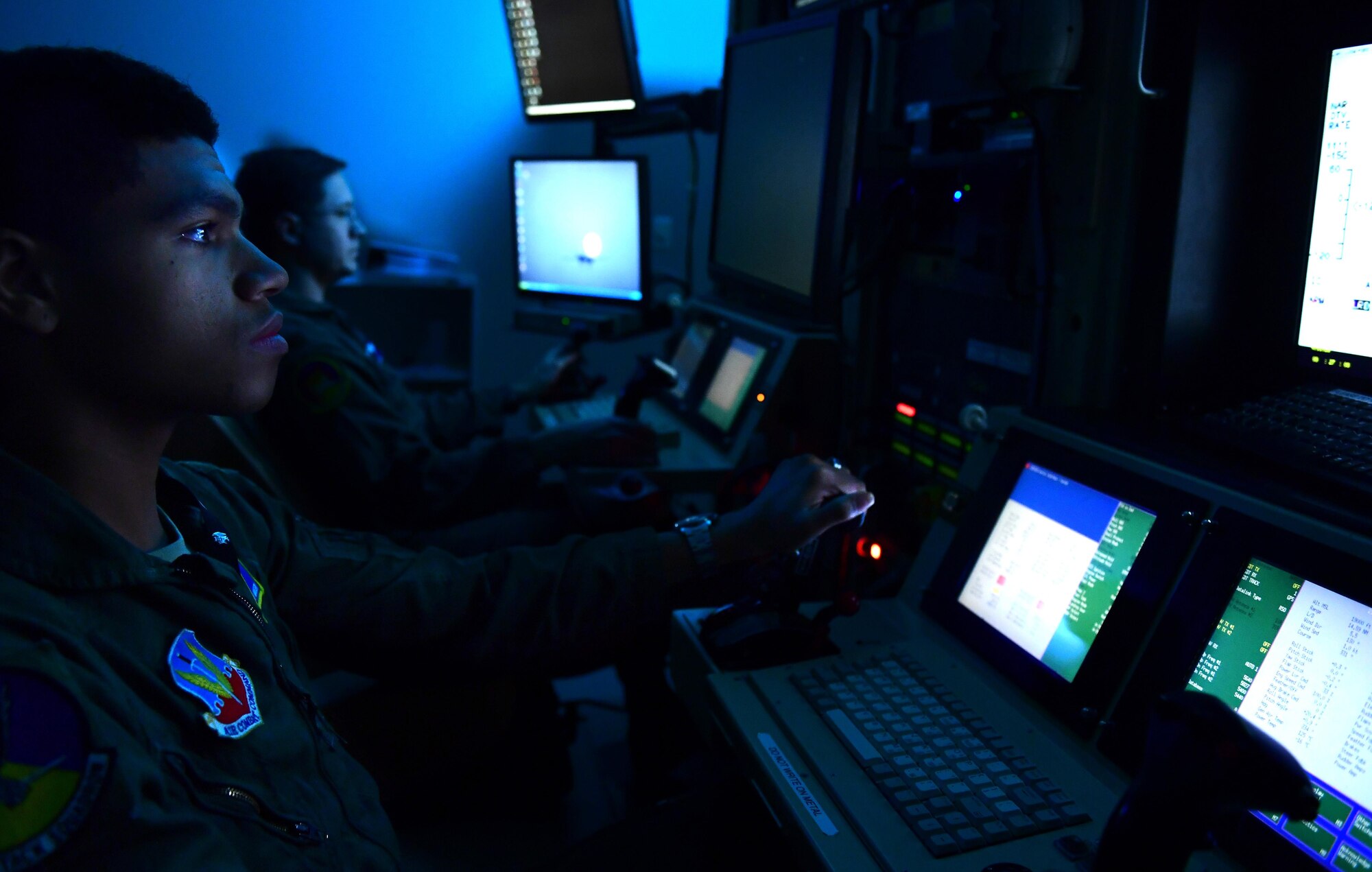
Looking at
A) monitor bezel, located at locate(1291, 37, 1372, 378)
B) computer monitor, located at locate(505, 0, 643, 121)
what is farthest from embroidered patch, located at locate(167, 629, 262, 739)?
computer monitor, located at locate(505, 0, 643, 121)

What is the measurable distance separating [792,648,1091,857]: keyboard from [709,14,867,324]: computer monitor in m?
0.89

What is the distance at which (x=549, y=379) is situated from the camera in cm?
262

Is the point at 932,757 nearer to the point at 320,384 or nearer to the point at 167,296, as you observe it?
the point at 167,296

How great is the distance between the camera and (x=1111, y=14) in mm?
1138

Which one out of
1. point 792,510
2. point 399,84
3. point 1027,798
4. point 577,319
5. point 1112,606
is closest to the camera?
point 1027,798

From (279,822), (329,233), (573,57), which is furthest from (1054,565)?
(573,57)

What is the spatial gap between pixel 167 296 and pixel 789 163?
1337 millimetres

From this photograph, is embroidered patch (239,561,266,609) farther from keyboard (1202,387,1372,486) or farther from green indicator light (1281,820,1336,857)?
keyboard (1202,387,1372,486)

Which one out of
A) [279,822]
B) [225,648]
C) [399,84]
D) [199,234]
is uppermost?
[399,84]

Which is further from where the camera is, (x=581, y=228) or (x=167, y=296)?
(x=581, y=228)

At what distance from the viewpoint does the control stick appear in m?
2.04

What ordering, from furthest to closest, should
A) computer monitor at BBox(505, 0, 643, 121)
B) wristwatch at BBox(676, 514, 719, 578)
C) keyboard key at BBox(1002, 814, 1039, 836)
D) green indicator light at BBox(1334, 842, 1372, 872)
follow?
computer monitor at BBox(505, 0, 643, 121)
wristwatch at BBox(676, 514, 719, 578)
keyboard key at BBox(1002, 814, 1039, 836)
green indicator light at BBox(1334, 842, 1372, 872)

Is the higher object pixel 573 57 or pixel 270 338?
pixel 573 57

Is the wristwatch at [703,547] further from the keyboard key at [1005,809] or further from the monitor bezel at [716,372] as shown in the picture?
the monitor bezel at [716,372]
